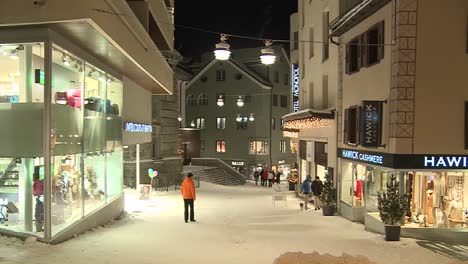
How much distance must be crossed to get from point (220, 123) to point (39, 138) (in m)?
46.3

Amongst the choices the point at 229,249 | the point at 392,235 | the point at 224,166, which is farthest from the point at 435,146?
the point at 224,166

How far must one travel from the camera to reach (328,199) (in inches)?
840

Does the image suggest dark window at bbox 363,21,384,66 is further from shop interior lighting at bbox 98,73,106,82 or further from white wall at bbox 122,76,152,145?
white wall at bbox 122,76,152,145

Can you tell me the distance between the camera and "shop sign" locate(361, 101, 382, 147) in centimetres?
1598

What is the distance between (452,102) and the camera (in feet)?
49.1

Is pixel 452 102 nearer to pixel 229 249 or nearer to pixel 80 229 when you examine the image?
pixel 229 249

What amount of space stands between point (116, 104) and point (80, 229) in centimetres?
688

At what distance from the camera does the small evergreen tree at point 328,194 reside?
21.3 meters

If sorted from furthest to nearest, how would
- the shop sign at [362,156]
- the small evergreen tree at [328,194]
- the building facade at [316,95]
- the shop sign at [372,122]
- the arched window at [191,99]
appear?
the arched window at [191,99] → the building facade at [316,95] → the small evergreen tree at [328,194] → the shop sign at [362,156] → the shop sign at [372,122]

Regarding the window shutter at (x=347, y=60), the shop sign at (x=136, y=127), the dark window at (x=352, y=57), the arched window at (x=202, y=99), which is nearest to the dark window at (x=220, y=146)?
the arched window at (x=202, y=99)

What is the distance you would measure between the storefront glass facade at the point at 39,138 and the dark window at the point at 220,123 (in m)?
42.8

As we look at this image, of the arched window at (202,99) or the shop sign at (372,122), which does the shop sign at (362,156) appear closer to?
the shop sign at (372,122)

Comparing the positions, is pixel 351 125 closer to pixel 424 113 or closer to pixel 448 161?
pixel 424 113

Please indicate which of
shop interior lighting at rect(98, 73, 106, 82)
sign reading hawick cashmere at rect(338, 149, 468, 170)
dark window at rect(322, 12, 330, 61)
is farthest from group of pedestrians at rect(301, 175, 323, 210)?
shop interior lighting at rect(98, 73, 106, 82)
